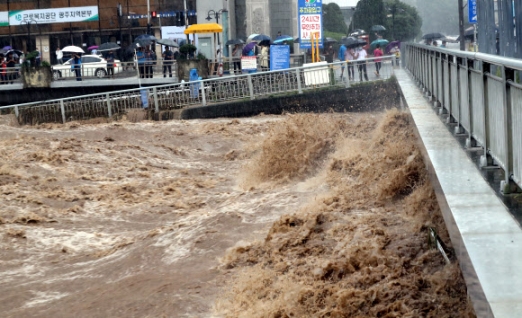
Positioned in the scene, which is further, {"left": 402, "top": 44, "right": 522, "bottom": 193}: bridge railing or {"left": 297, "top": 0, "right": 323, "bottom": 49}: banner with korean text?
{"left": 297, "top": 0, "right": 323, "bottom": 49}: banner with korean text

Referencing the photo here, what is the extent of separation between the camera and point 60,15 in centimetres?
5403

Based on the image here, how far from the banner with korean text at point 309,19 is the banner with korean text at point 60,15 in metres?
23.1

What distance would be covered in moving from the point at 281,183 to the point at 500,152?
32.0 feet

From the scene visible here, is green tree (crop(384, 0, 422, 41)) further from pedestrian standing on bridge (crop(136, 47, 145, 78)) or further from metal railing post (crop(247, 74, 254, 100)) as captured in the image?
metal railing post (crop(247, 74, 254, 100))

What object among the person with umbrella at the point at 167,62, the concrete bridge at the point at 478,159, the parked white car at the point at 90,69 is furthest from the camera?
the parked white car at the point at 90,69

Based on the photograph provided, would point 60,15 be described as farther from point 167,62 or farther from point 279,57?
point 279,57

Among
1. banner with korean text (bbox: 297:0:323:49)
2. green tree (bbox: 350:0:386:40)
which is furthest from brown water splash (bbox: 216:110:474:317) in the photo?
green tree (bbox: 350:0:386:40)

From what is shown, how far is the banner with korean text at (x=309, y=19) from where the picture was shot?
1337 inches

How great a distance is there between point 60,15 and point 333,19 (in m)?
23.1

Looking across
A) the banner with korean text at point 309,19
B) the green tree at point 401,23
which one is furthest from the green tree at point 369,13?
the banner with korean text at point 309,19

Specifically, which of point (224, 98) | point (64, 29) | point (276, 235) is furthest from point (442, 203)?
point (64, 29)

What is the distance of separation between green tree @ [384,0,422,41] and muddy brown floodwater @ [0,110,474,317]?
42.2 metres

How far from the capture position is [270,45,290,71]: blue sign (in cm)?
3353

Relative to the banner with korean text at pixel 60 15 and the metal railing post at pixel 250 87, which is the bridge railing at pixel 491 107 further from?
the banner with korean text at pixel 60 15
